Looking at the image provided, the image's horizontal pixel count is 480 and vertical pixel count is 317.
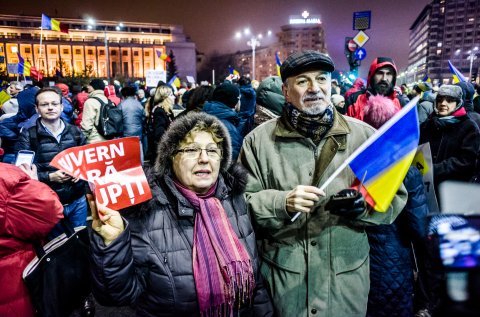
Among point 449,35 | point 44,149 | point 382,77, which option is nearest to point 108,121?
point 44,149

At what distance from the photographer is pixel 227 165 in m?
2.19

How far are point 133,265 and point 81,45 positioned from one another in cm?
10822

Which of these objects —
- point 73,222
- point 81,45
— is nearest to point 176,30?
point 81,45

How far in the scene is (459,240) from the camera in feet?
2.93

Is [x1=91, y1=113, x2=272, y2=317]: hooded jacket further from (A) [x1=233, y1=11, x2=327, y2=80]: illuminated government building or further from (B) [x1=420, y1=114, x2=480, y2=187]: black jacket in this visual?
(A) [x1=233, y1=11, x2=327, y2=80]: illuminated government building

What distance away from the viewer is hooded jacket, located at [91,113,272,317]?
165 centimetres

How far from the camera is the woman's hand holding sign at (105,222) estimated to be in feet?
5.24

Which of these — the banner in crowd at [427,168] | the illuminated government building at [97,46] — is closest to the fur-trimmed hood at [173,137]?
the banner in crowd at [427,168]

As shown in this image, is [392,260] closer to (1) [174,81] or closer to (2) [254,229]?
(2) [254,229]

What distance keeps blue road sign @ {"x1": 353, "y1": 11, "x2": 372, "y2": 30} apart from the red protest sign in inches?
425

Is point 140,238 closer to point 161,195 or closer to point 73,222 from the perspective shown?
point 161,195

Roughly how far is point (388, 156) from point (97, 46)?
358 ft

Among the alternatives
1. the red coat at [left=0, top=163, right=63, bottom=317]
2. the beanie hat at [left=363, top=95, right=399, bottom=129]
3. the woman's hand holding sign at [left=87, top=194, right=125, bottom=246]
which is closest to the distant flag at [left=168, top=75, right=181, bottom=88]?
the beanie hat at [left=363, top=95, right=399, bottom=129]

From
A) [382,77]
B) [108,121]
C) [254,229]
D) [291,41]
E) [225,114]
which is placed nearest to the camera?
[254,229]
